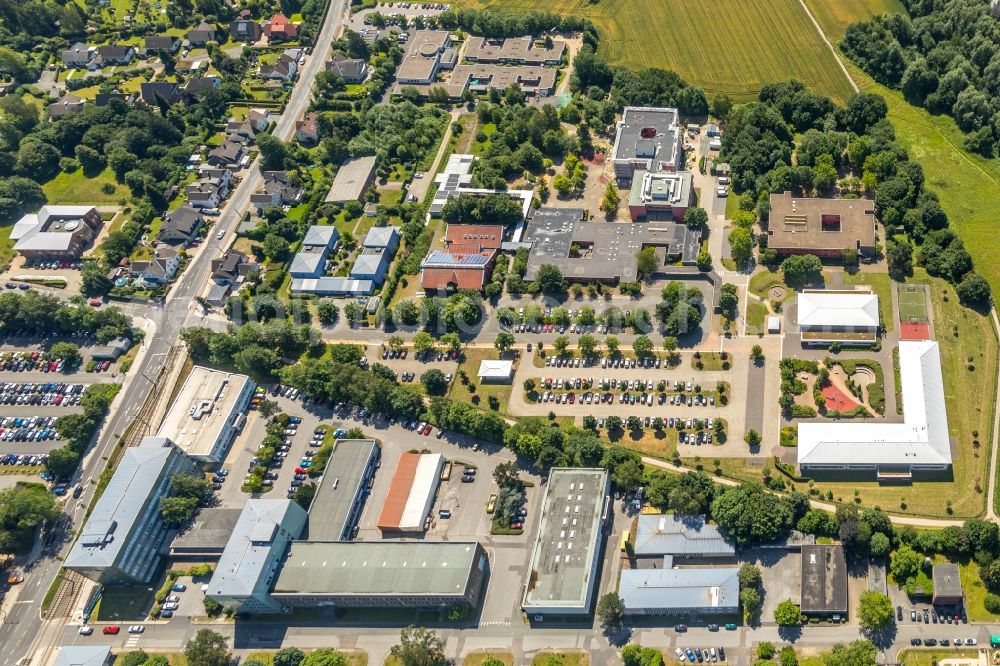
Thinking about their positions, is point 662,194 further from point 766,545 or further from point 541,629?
point 541,629

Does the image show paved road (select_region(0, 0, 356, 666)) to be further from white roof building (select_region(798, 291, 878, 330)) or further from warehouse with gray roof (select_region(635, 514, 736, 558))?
white roof building (select_region(798, 291, 878, 330))

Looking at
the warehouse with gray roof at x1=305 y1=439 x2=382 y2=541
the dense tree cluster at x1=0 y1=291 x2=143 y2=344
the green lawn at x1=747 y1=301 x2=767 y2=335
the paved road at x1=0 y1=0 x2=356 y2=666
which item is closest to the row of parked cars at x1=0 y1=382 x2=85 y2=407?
the paved road at x1=0 y1=0 x2=356 y2=666

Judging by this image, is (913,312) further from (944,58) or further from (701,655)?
(944,58)

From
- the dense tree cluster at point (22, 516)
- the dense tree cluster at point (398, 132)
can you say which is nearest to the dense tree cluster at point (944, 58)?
the dense tree cluster at point (398, 132)

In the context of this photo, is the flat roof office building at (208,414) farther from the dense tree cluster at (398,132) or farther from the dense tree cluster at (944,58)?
the dense tree cluster at (944,58)

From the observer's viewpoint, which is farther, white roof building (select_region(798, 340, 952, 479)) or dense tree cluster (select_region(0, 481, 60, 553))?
dense tree cluster (select_region(0, 481, 60, 553))
